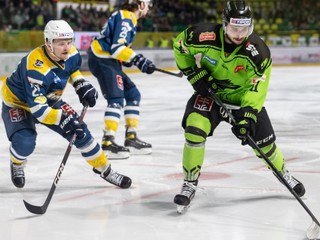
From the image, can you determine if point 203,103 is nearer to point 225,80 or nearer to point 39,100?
point 225,80

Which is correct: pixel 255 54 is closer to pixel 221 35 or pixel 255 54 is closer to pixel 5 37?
pixel 221 35

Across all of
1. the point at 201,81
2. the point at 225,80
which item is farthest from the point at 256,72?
the point at 201,81

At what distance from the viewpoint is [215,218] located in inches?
144

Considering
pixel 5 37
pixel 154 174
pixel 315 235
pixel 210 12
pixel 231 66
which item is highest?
pixel 231 66

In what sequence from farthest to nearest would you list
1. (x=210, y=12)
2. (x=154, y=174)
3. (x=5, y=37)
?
(x=210, y=12), (x=5, y=37), (x=154, y=174)

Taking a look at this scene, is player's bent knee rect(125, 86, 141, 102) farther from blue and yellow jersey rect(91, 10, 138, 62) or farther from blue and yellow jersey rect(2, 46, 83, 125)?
blue and yellow jersey rect(2, 46, 83, 125)

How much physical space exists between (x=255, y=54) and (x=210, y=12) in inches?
685

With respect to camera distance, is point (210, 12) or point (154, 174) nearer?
point (154, 174)

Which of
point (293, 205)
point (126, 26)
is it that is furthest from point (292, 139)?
point (293, 205)

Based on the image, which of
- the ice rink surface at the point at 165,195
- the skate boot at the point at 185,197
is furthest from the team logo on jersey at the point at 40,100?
the skate boot at the point at 185,197

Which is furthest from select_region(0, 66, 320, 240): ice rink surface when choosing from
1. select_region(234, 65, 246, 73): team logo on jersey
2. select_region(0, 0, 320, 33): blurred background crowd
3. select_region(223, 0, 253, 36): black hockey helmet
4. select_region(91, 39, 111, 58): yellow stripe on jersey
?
select_region(0, 0, 320, 33): blurred background crowd

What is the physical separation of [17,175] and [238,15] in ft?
5.50

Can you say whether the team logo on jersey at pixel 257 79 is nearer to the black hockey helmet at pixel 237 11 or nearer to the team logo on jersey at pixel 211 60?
the team logo on jersey at pixel 211 60

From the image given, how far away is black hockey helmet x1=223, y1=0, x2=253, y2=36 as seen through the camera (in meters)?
3.62
